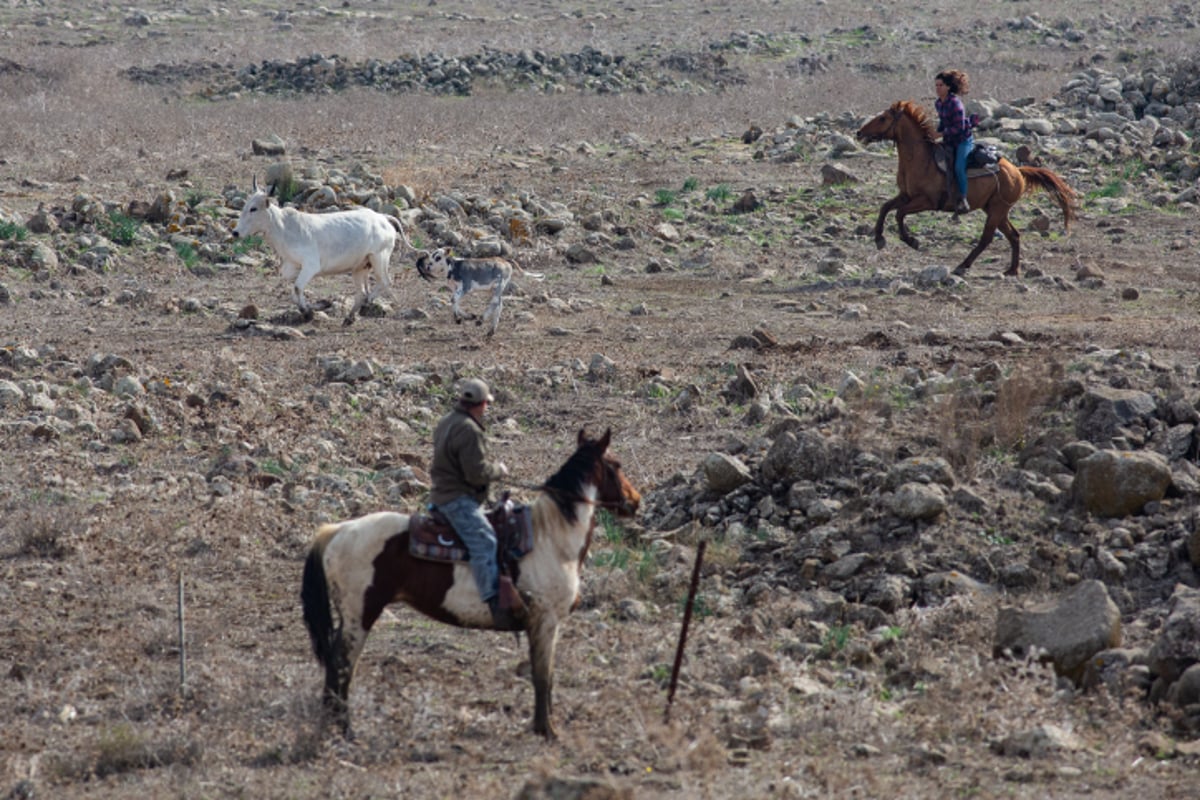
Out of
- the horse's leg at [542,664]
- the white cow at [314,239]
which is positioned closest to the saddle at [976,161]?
the white cow at [314,239]

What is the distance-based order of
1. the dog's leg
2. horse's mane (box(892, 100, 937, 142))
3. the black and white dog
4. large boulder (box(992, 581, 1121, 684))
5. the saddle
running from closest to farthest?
large boulder (box(992, 581, 1121, 684)) → the black and white dog → the dog's leg → the saddle → horse's mane (box(892, 100, 937, 142))

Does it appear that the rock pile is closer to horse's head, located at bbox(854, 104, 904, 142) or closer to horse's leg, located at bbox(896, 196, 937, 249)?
horse's leg, located at bbox(896, 196, 937, 249)

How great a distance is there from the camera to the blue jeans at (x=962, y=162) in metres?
17.1

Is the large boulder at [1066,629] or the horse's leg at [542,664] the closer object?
the horse's leg at [542,664]

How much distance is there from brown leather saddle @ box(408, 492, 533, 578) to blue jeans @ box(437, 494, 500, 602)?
0.04 m

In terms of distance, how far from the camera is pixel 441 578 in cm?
678

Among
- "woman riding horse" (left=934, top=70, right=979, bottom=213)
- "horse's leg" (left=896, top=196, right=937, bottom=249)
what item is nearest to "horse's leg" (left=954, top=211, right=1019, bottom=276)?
"woman riding horse" (left=934, top=70, right=979, bottom=213)

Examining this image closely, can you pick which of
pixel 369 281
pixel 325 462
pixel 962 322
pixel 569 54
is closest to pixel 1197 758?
pixel 325 462

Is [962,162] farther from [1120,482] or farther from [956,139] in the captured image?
[1120,482]

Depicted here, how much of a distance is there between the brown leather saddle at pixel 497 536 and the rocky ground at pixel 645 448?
12.4 inches

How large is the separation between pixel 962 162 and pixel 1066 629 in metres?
10.6

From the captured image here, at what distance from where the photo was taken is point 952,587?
8469 millimetres

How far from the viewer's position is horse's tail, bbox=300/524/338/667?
6672 mm

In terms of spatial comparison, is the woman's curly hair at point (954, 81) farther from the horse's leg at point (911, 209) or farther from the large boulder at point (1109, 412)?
the large boulder at point (1109, 412)
